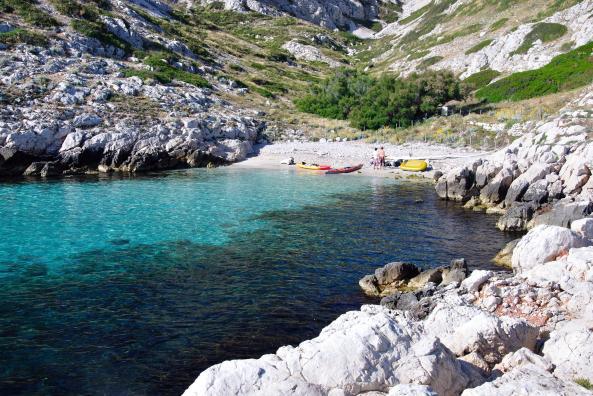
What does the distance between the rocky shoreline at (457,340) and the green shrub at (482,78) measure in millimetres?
72636

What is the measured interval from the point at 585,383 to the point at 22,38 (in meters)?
77.7

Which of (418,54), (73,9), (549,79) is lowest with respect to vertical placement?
(549,79)

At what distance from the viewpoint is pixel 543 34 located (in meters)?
89.4

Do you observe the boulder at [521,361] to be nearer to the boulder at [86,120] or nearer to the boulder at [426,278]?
the boulder at [426,278]

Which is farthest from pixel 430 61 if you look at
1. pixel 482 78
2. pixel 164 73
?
pixel 164 73

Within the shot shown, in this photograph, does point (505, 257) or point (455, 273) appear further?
point (505, 257)

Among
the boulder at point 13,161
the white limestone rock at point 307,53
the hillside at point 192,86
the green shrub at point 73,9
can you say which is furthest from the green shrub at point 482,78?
the boulder at point 13,161

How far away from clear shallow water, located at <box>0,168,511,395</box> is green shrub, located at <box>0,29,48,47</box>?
33.1 m

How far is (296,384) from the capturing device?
914 cm

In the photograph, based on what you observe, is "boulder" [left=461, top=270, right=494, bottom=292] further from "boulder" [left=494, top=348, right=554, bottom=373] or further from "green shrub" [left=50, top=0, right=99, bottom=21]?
"green shrub" [left=50, top=0, right=99, bottom=21]

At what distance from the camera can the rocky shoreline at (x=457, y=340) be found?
9.27 meters

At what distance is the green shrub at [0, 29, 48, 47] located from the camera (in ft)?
220

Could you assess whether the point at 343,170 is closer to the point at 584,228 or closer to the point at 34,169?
the point at 34,169

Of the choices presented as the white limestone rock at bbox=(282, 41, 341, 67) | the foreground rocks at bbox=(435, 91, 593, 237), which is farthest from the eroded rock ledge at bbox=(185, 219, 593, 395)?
the white limestone rock at bbox=(282, 41, 341, 67)
